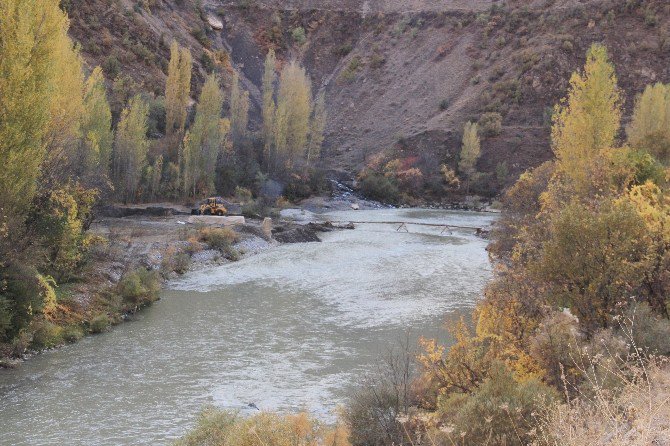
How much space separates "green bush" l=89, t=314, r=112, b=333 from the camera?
18.7m

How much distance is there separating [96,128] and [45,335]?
2269 cm

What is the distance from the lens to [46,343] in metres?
16.8

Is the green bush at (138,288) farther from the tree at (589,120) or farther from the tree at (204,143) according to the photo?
the tree at (204,143)

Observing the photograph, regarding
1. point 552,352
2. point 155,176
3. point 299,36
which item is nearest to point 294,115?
point 155,176

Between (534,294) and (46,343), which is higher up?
(534,294)

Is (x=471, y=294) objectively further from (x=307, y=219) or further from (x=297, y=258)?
(x=307, y=219)

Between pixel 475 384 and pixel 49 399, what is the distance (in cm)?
887

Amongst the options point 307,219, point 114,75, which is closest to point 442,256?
point 307,219

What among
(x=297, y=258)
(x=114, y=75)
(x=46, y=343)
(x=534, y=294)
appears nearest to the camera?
(x=534, y=294)

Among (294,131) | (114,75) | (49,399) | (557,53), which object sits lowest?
(49,399)

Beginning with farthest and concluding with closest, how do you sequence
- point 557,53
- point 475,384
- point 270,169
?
point 557,53 < point 270,169 < point 475,384

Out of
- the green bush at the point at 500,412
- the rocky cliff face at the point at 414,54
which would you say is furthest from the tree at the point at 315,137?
the green bush at the point at 500,412

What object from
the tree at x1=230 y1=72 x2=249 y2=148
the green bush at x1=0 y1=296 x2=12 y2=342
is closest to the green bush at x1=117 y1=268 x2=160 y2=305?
the green bush at x1=0 y1=296 x2=12 y2=342

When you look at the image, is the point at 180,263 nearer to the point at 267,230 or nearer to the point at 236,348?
the point at 267,230
